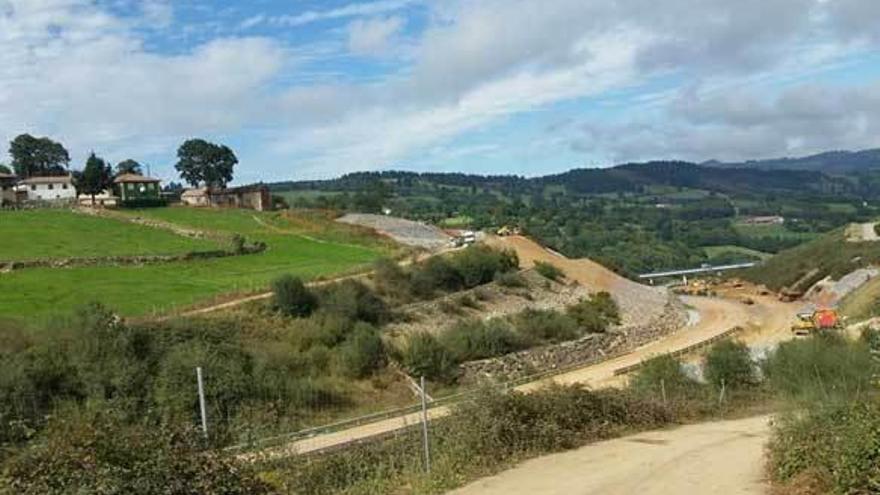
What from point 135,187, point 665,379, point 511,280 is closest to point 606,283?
point 511,280

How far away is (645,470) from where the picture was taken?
14.9 meters

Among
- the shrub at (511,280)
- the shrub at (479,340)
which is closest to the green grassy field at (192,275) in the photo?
the shrub at (511,280)

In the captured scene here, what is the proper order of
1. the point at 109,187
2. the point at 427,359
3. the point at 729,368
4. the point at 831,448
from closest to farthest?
the point at 831,448
the point at 729,368
the point at 427,359
the point at 109,187

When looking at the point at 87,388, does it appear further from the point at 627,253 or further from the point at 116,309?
the point at 627,253

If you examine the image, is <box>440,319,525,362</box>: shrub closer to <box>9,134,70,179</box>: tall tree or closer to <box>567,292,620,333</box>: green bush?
<box>567,292,620,333</box>: green bush

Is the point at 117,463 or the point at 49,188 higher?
the point at 49,188

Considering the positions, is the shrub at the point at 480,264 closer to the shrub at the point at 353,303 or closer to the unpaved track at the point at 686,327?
the unpaved track at the point at 686,327

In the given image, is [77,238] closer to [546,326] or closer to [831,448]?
[546,326]

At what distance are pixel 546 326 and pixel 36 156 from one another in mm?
76572

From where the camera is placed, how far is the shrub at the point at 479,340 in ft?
135

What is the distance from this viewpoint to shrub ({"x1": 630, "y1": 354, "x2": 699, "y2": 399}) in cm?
2689

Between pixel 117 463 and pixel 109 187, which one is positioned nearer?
pixel 117 463

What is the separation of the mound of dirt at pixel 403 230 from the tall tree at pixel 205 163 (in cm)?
2694

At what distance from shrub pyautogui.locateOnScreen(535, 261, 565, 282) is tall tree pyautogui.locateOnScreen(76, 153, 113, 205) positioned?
4463cm
